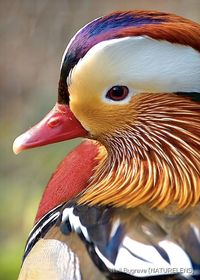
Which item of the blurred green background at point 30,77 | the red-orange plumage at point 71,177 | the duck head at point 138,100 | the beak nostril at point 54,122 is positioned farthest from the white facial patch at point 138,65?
the blurred green background at point 30,77

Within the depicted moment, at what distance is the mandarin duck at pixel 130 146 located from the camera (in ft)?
4.00

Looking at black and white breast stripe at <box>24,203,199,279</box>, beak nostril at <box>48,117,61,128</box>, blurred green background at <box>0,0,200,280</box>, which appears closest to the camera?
black and white breast stripe at <box>24,203,199,279</box>

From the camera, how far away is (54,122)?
135 cm

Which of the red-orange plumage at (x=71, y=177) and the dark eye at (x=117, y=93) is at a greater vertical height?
the dark eye at (x=117, y=93)

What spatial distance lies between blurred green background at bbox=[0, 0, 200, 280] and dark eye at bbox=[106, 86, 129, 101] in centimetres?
139

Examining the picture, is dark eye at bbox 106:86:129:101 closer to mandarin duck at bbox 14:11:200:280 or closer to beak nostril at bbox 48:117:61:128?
mandarin duck at bbox 14:11:200:280

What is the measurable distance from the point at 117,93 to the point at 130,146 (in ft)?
0.36

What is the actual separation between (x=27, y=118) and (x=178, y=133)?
68.8 inches

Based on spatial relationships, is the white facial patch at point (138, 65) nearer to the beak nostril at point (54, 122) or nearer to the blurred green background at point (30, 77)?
the beak nostril at point (54, 122)

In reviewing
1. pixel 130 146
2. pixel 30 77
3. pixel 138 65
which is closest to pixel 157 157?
pixel 130 146

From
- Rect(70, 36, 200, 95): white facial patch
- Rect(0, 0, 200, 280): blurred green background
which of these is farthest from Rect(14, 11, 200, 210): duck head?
Rect(0, 0, 200, 280): blurred green background

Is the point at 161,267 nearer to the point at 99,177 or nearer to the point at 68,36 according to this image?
the point at 99,177

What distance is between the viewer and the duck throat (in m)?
1.28

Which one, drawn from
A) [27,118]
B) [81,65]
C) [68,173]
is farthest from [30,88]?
[81,65]
